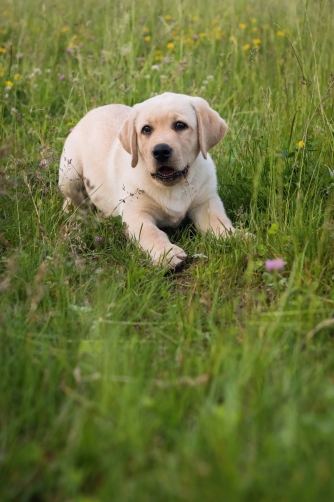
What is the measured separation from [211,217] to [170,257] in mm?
534

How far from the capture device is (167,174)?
3.51 meters

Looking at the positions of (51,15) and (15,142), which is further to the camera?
(51,15)

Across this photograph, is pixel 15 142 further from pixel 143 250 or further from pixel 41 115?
pixel 143 250

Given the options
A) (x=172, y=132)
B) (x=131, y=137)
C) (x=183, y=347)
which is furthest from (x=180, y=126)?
(x=183, y=347)

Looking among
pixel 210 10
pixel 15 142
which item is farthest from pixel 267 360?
pixel 210 10

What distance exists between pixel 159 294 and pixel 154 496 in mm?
1363

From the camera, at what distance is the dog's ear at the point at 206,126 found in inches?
140

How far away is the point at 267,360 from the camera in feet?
6.59

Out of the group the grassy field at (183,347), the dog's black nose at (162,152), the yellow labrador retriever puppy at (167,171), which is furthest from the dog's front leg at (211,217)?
the dog's black nose at (162,152)

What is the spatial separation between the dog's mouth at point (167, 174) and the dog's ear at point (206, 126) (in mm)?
175

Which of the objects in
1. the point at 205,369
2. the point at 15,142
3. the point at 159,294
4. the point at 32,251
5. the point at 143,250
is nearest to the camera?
the point at 205,369

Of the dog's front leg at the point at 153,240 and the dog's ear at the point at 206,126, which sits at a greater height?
the dog's ear at the point at 206,126

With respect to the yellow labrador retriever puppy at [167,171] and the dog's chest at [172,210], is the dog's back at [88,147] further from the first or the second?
the dog's chest at [172,210]

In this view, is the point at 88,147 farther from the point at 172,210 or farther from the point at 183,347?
the point at 183,347
